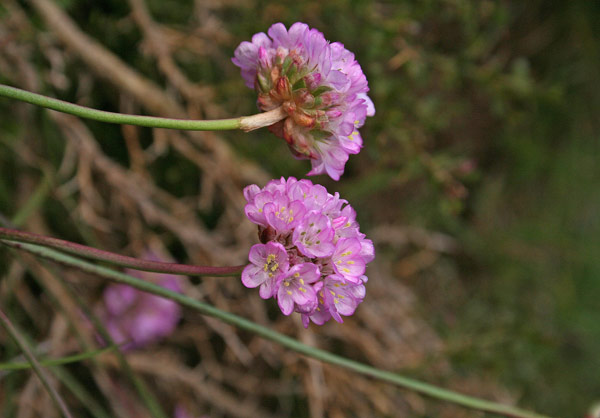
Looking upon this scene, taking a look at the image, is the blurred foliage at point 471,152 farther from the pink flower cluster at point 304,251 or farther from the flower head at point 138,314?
the pink flower cluster at point 304,251

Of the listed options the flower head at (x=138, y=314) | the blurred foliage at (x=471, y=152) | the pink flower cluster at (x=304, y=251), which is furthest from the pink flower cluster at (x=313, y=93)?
the flower head at (x=138, y=314)

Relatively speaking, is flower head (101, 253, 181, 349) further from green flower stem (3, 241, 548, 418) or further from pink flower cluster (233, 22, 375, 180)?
pink flower cluster (233, 22, 375, 180)

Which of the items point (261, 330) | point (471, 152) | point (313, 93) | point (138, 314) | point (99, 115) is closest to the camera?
point (99, 115)

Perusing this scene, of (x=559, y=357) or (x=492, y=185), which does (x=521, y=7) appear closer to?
(x=492, y=185)

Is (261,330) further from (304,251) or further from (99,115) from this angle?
(99,115)

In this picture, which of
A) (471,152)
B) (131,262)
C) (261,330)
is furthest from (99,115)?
(471,152)

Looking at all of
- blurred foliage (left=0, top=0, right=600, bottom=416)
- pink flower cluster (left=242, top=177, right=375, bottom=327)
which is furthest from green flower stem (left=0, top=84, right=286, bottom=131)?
blurred foliage (left=0, top=0, right=600, bottom=416)

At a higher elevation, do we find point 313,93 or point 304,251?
point 313,93
